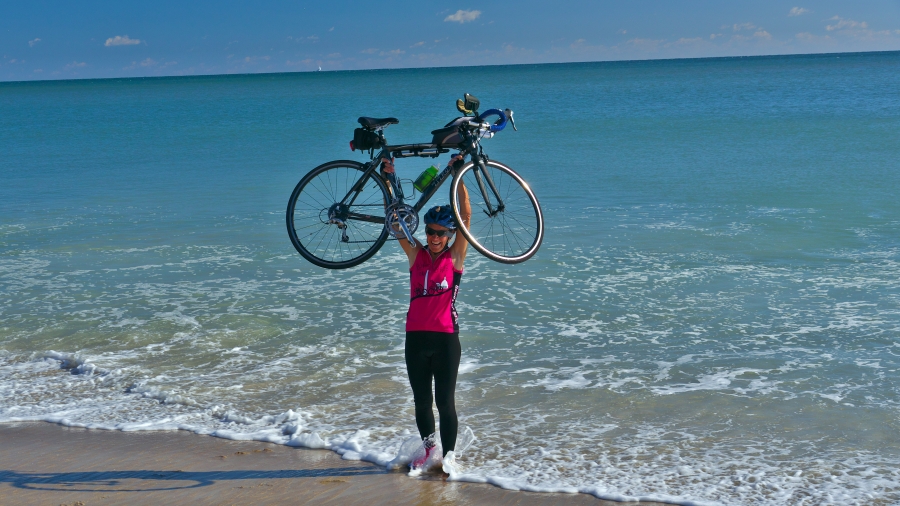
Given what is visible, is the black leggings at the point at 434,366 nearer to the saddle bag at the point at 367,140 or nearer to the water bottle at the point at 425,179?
the water bottle at the point at 425,179

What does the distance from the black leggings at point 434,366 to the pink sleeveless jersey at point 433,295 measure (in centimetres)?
6

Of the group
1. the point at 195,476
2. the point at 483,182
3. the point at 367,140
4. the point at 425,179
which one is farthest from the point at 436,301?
the point at 195,476

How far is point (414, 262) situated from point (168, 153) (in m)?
32.2

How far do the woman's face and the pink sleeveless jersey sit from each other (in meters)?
0.04

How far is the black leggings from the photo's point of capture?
5633 mm

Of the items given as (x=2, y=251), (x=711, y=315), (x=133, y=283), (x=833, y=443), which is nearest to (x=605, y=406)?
(x=833, y=443)

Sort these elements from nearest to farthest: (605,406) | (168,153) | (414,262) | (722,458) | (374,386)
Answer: (414,262) < (722,458) < (605,406) < (374,386) < (168,153)

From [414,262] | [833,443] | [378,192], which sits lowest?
[833,443]

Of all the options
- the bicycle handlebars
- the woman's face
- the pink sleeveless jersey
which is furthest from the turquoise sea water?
the bicycle handlebars

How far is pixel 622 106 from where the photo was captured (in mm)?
58969

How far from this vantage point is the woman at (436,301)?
5590 mm

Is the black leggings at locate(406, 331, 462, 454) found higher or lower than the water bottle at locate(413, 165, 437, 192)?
lower

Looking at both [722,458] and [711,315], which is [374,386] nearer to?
[722,458]

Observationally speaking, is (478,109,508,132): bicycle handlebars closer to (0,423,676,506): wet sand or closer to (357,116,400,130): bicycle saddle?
(357,116,400,130): bicycle saddle
